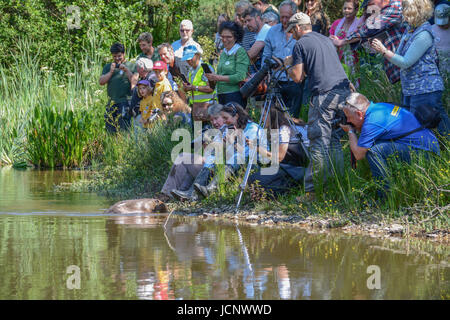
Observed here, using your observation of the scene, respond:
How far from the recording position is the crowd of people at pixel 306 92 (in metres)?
Result: 7.84

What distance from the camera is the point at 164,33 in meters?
23.1

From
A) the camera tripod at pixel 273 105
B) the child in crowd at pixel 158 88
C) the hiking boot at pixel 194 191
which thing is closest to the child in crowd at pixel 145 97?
the child in crowd at pixel 158 88

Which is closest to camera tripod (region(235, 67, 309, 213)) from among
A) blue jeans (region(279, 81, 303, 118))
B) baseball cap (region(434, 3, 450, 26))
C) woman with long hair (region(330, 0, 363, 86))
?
blue jeans (region(279, 81, 303, 118))

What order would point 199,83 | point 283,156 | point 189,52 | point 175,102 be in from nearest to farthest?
point 283,156 < point 199,83 < point 189,52 < point 175,102

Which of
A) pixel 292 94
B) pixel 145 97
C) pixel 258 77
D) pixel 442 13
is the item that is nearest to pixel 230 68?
pixel 292 94

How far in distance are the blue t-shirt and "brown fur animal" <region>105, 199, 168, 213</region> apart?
273 cm

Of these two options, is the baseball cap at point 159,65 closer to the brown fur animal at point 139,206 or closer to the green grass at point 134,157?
the green grass at point 134,157

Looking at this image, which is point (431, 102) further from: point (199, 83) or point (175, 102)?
point (175, 102)

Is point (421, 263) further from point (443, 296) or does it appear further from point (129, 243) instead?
point (129, 243)

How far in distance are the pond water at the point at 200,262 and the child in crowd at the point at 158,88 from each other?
13.2 ft

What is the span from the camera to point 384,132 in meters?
7.80

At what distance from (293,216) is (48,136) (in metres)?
8.75

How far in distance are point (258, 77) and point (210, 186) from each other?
142cm
